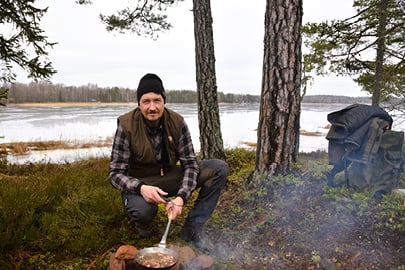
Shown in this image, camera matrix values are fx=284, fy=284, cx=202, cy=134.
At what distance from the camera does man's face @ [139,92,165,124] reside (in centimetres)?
261

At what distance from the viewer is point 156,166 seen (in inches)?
115

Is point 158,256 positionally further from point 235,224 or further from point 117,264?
point 235,224

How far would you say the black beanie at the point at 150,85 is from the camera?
2590 millimetres

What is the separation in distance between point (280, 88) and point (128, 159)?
1.94 metres

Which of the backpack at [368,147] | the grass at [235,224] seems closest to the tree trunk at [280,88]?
the grass at [235,224]

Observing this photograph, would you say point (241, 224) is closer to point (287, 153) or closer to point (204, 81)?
point (287, 153)

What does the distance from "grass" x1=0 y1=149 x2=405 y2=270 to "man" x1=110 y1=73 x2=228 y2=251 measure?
0.35 m

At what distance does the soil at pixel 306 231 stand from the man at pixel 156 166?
377 millimetres

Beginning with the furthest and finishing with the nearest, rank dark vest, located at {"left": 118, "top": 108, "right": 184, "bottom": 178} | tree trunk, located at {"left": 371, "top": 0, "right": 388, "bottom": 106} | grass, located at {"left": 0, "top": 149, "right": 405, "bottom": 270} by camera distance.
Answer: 1. tree trunk, located at {"left": 371, "top": 0, "right": 388, "bottom": 106}
2. dark vest, located at {"left": 118, "top": 108, "right": 184, "bottom": 178}
3. grass, located at {"left": 0, "top": 149, "right": 405, "bottom": 270}

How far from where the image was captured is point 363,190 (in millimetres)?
3006

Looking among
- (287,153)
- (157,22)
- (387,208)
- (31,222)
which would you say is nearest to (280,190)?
(287,153)

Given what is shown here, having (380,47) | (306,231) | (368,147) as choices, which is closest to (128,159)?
(306,231)

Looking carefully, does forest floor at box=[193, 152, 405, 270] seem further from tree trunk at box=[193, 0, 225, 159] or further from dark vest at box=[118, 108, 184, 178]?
tree trunk at box=[193, 0, 225, 159]

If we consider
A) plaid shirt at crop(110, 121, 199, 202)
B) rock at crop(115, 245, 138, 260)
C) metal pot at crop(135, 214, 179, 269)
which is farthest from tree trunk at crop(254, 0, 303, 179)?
rock at crop(115, 245, 138, 260)
